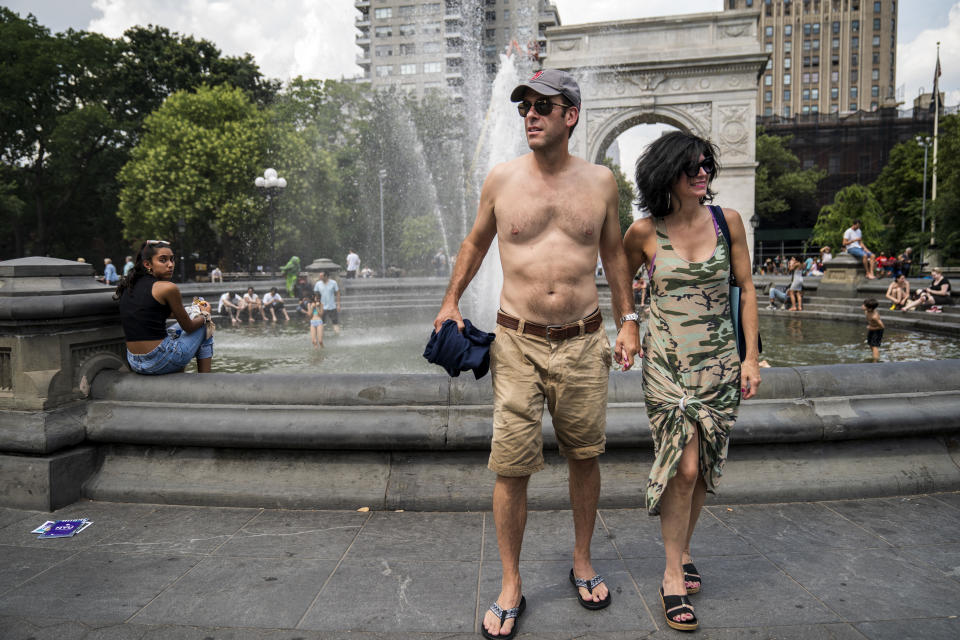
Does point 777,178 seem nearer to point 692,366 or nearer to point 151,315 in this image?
point 151,315

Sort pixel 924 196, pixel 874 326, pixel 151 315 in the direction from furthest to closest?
pixel 924 196 → pixel 874 326 → pixel 151 315

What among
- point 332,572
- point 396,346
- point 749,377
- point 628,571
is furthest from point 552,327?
point 396,346

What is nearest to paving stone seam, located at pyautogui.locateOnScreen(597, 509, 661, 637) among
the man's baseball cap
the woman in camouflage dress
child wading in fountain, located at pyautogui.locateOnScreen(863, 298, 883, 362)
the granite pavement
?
the granite pavement

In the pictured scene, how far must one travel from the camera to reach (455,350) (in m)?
2.72

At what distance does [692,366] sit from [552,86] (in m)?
1.32

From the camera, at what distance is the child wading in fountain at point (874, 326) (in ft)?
27.7

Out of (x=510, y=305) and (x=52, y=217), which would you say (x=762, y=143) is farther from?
(x=510, y=305)

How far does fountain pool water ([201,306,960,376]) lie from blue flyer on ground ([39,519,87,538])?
436 centimetres

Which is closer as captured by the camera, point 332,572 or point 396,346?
point 332,572

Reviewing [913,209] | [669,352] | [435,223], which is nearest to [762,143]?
[913,209]

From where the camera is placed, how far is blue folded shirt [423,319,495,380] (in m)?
2.72

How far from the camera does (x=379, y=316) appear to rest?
51.7ft

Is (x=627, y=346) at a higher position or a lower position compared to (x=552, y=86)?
lower

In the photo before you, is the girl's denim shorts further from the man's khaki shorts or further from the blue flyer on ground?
the man's khaki shorts
